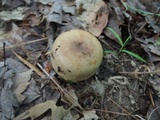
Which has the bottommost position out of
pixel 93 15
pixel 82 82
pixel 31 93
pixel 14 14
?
pixel 82 82

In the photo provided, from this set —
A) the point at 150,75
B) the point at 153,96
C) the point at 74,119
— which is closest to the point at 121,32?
the point at 150,75

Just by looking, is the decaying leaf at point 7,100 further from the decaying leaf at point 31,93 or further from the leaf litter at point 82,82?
the decaying leaf at point 31,93

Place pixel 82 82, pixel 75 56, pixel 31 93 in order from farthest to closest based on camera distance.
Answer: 1. pixel 82 82
2. pixel 31 93
3. pixel 75 56

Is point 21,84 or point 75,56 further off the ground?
point 75,56

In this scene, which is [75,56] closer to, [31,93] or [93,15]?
[31,93]

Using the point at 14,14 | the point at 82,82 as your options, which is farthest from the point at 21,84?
the point at 14,14

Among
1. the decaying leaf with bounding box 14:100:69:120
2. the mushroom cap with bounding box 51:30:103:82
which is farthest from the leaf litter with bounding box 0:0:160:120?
the mushroom cap with bounding box 51:30:103:82
